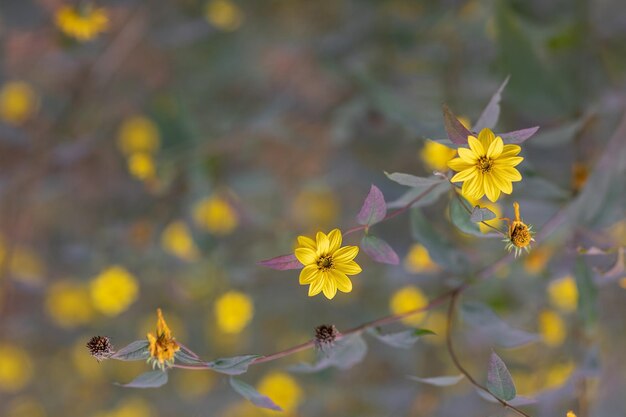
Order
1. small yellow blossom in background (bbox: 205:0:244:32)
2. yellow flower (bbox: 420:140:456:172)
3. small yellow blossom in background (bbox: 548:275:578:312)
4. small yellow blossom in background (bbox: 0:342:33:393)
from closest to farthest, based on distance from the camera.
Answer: yellow flower (bbox: 420:140:456:172) < small yellow blossom in background (bbox: 548:275:578:312) < small yellow blossom in background (bbox: 205:0:244:32) < small yellow blossom in background (bbox: 0:342:33:393)

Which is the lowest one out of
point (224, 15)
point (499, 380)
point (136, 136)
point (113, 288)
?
point (499, 380)

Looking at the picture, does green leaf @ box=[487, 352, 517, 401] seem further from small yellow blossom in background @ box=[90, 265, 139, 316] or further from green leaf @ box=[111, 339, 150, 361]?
small yellow blossom in background @ box=[90, 265, 139, 316]

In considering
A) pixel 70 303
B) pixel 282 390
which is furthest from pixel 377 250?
pixel 70 303

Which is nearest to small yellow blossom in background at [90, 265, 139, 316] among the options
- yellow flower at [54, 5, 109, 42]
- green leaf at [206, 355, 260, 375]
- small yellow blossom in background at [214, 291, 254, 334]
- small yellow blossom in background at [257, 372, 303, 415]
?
small yellow blossom in background at [214, 291, 254, 334]

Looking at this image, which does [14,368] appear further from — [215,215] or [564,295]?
[564,295]

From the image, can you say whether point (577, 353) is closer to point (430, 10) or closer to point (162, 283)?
point (430, 10)

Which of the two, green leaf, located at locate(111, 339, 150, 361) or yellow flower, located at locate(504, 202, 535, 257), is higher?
yellow flower, located at locate(504, 202, 535, 257)

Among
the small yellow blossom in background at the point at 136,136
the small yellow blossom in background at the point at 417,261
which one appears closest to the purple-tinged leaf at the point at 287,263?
the small yellow blossom in background at the point at 417,261

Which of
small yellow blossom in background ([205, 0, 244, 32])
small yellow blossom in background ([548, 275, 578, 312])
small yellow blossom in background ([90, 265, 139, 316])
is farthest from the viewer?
small yellow blossom in background ([205, 0, 244, 32])
